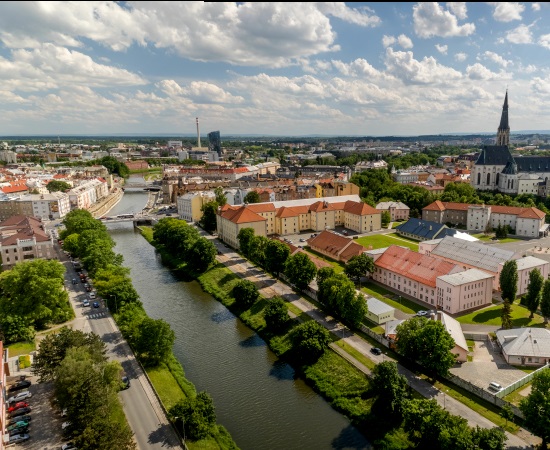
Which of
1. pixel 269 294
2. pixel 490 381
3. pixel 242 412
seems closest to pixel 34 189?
pixel 269 294

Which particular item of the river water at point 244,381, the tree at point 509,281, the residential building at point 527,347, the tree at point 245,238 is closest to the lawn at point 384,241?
the tree at point 245,238

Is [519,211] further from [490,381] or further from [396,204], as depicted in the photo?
[490,381]

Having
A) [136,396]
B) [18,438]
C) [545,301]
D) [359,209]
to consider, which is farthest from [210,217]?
[545,301]

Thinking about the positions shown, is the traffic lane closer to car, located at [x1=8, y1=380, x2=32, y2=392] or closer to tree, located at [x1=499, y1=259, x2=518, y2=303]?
car, located at [x1=8, y1=380, x2=32, y2=392]

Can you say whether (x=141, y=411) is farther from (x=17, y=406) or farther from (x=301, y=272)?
(x=301, y=272)

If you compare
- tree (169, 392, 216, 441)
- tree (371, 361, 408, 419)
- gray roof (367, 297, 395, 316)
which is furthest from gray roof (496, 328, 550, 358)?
tree (169, 392, 216, 441)
